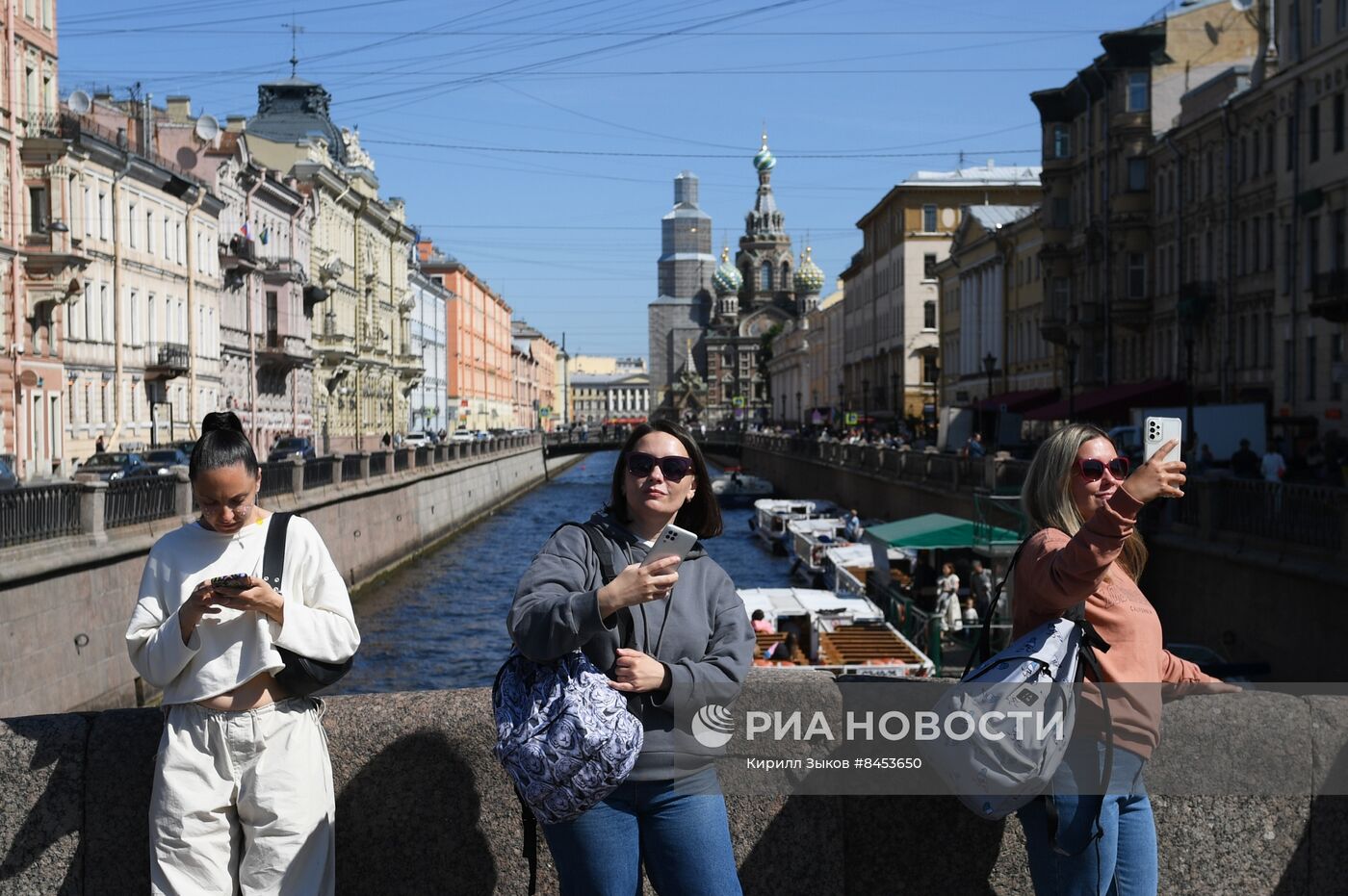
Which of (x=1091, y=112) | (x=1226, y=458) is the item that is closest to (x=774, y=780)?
(x=1226, y=458)

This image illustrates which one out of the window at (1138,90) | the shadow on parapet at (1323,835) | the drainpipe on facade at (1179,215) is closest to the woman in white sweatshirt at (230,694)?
the shadow on parapet at (1323,835)

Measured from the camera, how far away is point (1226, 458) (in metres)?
30.7

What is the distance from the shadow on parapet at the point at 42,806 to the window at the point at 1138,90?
4306 cm

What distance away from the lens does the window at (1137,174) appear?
43875mm

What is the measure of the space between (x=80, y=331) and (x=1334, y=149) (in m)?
29.9

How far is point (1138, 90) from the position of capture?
146ft

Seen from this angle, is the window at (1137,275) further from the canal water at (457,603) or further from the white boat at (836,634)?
the white boat at (836,634)

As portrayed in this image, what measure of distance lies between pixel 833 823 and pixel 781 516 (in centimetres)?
5017

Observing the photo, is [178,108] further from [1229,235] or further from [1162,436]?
[1162,436]

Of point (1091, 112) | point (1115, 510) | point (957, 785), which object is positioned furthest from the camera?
point (1091, 112)

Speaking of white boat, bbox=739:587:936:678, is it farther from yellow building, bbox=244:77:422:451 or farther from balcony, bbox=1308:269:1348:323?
yellow building, bbox=244:77:422:451

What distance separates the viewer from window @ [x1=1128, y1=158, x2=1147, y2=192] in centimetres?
4388

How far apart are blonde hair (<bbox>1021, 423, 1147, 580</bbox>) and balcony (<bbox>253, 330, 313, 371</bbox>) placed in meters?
56.3

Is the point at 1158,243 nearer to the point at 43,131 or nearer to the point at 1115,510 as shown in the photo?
the point at 43,131
